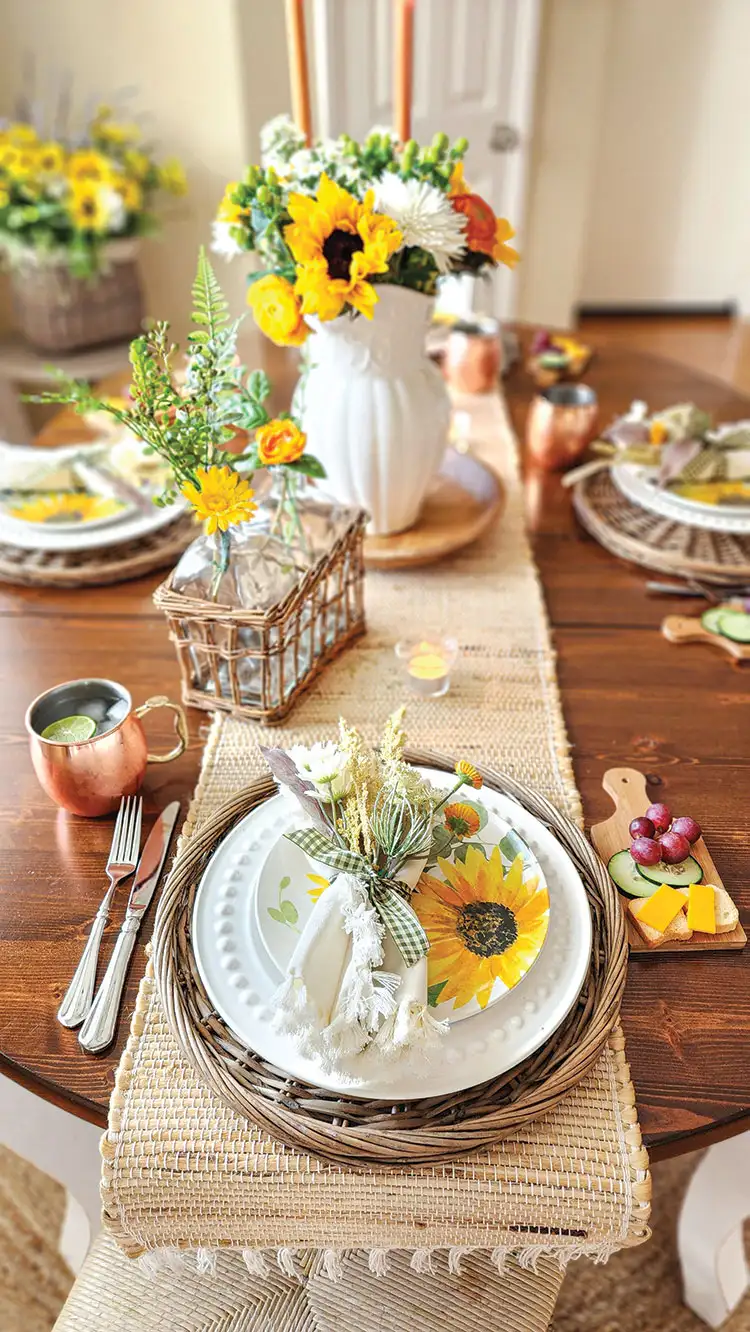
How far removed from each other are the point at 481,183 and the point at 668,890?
3.27 meters

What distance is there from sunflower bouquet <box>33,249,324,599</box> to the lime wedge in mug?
0.22m

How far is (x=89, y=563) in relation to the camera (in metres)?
1.25

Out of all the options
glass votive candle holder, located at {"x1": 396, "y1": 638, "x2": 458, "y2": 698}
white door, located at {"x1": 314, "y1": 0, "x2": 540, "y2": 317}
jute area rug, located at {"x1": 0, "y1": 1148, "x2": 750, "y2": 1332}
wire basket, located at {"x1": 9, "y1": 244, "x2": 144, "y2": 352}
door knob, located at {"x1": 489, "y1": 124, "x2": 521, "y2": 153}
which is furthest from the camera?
door knob, located at {"x1": 489, "y1": 124, "x2": 521, "y2": 153}

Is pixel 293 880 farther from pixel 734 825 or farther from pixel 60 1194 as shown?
pixel 60 1194

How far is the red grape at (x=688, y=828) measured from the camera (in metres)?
0.84

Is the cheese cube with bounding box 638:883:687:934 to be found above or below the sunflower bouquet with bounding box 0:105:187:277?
below

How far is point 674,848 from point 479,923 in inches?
8.2

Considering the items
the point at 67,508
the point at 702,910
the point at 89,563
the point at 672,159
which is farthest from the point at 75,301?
the point at 672,159

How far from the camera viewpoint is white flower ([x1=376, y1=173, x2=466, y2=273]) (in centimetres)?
99

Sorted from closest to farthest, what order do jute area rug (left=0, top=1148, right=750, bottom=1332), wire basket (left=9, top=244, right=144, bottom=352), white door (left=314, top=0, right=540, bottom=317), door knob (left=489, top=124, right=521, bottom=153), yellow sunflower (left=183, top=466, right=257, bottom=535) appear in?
yellow sunflower (left=183, top=466, right=257, bottom=535) < jute area rug (left=0, top=1148, right=750, bottom=1332) < wire basket (left=9, top=244, right=144, bottom=352) < white door (left=314, top=0, right=540, bottom=317) < door knob (left=489, top=124, right=521, bottom=153)

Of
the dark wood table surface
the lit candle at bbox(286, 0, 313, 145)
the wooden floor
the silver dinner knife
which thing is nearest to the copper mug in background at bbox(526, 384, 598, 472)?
the dark wood table surface

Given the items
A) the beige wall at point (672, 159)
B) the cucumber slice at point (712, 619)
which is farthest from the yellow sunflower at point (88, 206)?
the beige wall at point (672, 159)

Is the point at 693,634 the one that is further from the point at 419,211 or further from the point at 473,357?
the point at 473,357

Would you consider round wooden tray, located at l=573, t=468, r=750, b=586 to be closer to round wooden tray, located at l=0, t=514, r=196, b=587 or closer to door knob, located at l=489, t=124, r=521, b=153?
round wooden tray, located at l=0, t=514, r=196, b=587
